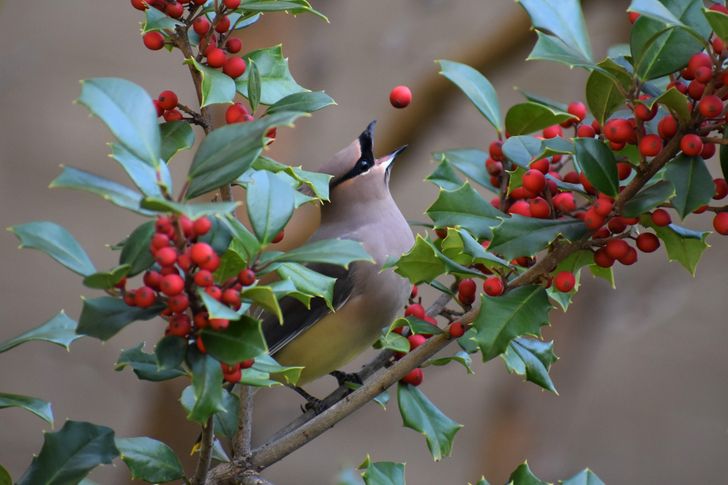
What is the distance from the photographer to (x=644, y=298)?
366cm

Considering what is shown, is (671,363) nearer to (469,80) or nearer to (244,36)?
(244,36)

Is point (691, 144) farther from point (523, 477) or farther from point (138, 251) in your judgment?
point (138, 251)

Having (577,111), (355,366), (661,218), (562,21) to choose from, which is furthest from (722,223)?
(355,366)

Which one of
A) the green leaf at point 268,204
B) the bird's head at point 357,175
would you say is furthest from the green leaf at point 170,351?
the bird's head at point 357,175

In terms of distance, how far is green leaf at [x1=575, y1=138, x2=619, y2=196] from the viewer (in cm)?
115

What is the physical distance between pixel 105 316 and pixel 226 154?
185 millimetres

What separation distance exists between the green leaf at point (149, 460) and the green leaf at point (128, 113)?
424mm

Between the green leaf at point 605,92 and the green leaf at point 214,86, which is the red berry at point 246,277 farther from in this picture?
the green leaf at point 605,92

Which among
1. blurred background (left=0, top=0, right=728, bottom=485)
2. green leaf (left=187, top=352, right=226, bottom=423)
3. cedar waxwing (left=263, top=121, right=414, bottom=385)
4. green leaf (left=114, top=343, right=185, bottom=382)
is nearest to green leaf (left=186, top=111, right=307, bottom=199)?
green leaf (left=187, top=352, right=226, bottom=423)

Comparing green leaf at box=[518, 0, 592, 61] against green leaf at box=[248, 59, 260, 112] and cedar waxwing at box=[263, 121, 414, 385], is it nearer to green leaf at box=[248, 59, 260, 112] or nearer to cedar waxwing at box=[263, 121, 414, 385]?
green leaf at box=[248, 59, 260, 112]

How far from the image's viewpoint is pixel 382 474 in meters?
1.30

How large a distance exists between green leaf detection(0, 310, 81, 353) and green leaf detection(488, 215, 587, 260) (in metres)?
0.50

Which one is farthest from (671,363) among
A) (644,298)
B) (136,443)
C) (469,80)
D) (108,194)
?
(108,194)

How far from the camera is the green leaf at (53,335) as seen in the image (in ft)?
4.05
